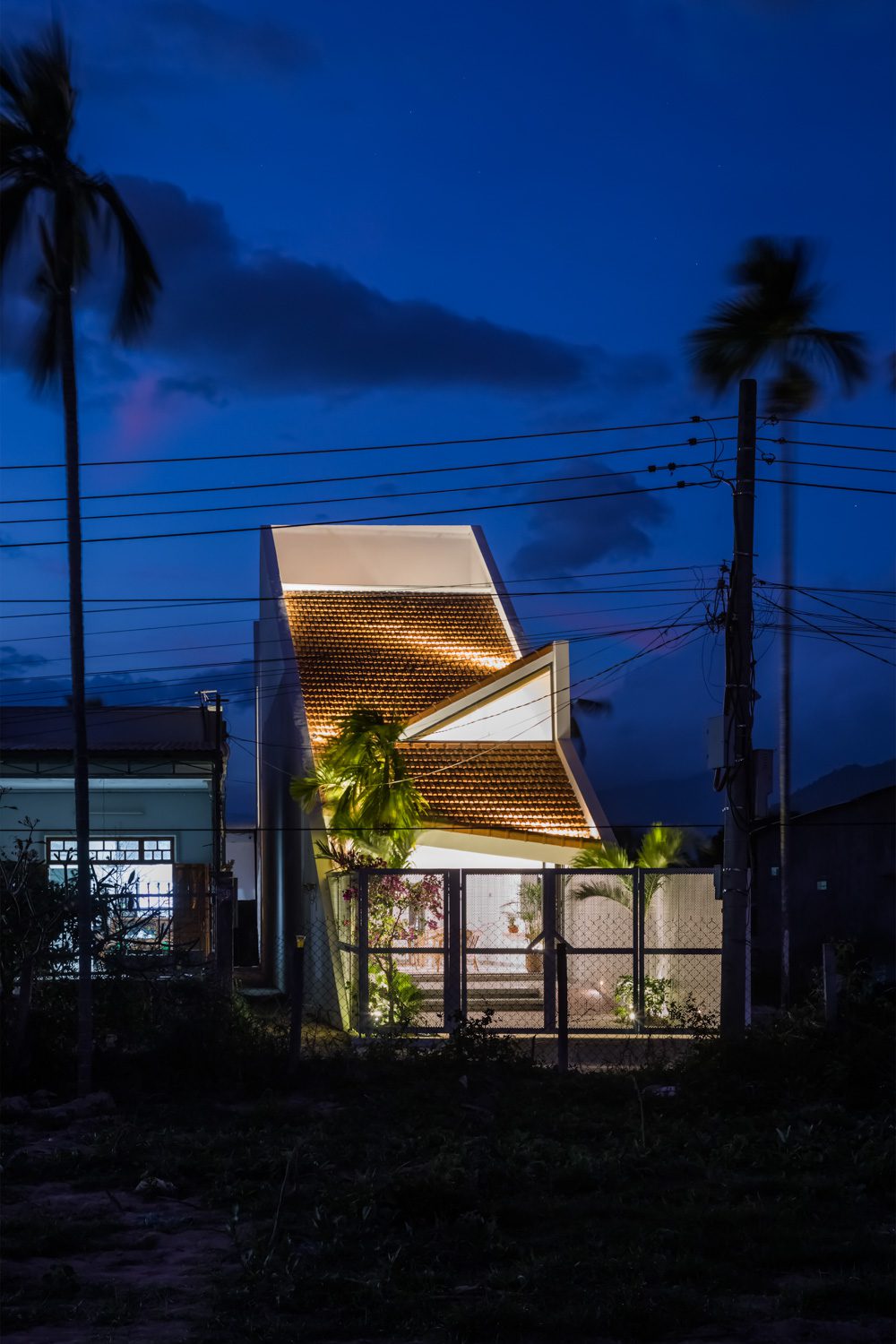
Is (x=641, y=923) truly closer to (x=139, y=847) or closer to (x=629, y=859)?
(x=629, y=859)

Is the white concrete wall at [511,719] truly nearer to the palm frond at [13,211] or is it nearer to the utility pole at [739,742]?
the utility pole at [739,742]

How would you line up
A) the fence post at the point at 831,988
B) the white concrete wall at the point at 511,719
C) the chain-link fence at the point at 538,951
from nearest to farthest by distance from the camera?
the fence post at the point at 831,988, the chain-link fence at the point at 538,951, the white concrete wall at the point at 511,719

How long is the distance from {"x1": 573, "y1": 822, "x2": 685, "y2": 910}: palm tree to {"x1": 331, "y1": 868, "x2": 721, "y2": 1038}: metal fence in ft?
0.11

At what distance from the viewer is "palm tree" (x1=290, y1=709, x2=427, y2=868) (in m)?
19.3

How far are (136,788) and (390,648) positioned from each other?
5.63m

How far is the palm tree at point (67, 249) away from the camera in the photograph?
39.2 feet

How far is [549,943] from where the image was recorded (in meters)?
15.5

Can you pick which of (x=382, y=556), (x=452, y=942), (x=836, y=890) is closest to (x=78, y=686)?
(x=452, y=942)

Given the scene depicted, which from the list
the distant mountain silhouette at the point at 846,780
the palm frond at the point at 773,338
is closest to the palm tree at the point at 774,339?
the palm frond at the point at 773,338

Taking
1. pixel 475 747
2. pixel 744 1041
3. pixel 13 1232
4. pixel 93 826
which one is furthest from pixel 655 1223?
pixel 93 826

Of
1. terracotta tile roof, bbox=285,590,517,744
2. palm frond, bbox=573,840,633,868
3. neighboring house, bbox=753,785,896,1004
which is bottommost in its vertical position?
neighboring house, bbox=753,785,896,1004

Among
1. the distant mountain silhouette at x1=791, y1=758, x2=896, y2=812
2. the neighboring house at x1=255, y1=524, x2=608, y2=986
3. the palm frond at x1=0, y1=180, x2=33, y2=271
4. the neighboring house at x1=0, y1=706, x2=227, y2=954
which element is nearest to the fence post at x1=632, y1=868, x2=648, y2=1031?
the neighboring house at x1=255, y1=524, x2=608, y2=986

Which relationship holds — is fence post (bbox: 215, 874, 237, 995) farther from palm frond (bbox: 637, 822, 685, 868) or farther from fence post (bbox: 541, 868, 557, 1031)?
palm frond (bbox: 637, 822, 685, 868)

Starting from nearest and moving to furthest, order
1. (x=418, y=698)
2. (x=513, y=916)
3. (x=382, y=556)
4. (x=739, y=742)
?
(x=739, y=742) → (x=513, y=916) → (x=418, y=698) → (x=382, y=556)
